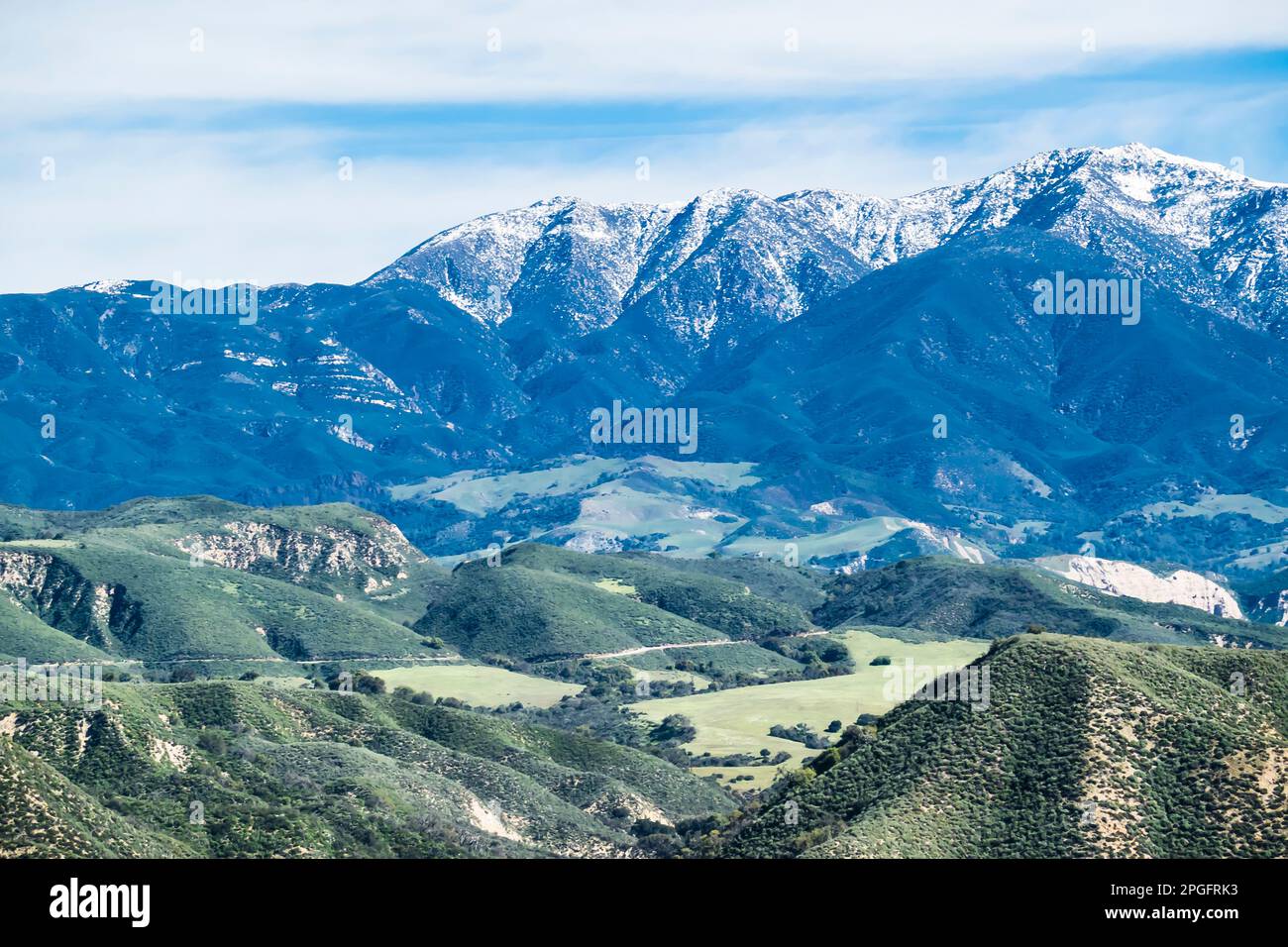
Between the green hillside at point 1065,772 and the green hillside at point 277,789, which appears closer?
the green hillside at point 1065,772

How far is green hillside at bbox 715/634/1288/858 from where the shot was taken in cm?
11238

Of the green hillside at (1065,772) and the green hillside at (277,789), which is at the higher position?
the green hillside at (1065,772)

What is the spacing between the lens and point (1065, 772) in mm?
118000

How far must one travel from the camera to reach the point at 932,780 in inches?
4692

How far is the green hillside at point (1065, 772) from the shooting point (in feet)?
369

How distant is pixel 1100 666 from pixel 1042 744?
36.5 feet

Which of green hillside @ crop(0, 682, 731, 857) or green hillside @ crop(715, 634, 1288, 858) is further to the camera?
green hillside @ crop(0, 682, 731, 857)

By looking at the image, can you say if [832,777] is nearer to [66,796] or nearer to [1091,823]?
[1091,823]

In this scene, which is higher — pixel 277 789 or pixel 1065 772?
pixel 1065 772

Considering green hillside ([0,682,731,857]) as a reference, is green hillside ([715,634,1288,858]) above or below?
above

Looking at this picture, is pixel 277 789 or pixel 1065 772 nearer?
pixel 1065 772

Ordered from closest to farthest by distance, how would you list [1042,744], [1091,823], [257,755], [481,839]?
[1091,823] < [1042,744] < [481,839] < [257,755]
